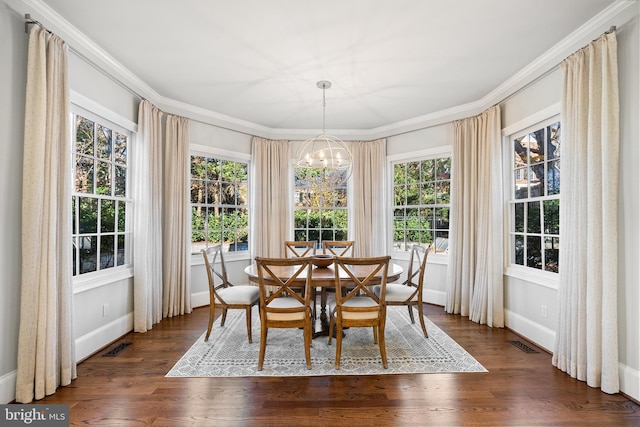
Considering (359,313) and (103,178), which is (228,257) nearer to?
(103,178)

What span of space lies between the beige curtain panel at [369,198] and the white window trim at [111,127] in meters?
3.12

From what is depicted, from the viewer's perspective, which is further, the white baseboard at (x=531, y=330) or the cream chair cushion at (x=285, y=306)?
the white baseboard at (x=531, y=330)

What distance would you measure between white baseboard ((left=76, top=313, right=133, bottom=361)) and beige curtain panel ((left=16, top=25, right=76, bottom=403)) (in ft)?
1.51

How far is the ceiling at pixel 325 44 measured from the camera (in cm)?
229

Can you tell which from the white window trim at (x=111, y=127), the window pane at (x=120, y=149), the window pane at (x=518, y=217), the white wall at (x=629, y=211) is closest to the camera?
the white wall at (x=629, y=211)

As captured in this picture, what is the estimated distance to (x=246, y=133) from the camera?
4.88 metres

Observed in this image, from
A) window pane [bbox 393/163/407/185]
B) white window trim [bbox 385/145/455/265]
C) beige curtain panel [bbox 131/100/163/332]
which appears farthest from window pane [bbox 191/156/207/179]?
window pane [bbox 393/163/407/185]

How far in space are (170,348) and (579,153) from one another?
386 cm

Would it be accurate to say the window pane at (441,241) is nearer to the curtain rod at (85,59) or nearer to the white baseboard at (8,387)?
the curtain rod at (85,59)

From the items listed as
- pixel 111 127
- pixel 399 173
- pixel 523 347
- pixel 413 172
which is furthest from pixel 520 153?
pixel 111 127

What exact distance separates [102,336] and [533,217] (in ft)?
14.7

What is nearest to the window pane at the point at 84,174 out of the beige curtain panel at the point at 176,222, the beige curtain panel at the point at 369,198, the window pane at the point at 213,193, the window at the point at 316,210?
the beige curtain panel at the point at 176,222
